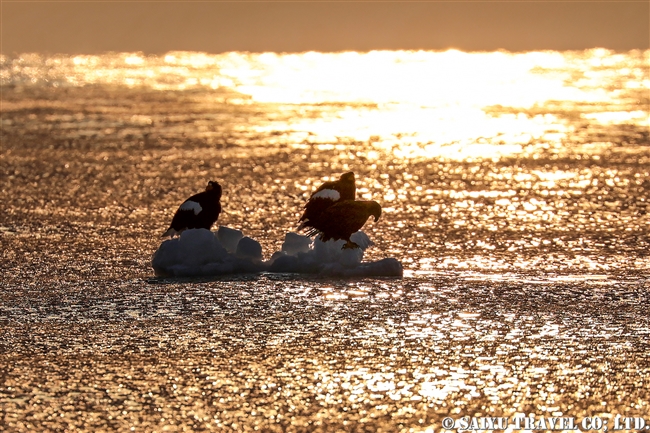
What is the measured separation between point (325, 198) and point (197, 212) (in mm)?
1774

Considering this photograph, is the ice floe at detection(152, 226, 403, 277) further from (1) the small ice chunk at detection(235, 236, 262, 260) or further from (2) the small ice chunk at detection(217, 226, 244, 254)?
(2) the small ice chunk at detection(217, 226, 244, 254)

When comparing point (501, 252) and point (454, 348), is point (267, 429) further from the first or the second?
point (501, 252)

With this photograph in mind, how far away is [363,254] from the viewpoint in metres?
15.1

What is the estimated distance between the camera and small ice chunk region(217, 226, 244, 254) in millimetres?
14906

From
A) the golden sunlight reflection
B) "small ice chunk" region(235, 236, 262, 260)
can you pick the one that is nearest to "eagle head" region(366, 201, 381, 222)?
"small ice chunk" region(235, 236, 262, 260)

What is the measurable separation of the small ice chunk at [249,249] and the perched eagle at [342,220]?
0.81m

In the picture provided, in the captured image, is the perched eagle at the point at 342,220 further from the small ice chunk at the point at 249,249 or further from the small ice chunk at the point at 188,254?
the small ice chunk at the point at 188,254

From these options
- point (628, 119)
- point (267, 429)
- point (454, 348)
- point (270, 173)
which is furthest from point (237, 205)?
point (628, 119)

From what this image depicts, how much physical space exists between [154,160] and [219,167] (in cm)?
194

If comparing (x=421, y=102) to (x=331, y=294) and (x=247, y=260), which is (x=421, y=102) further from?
(x=331, y=294)

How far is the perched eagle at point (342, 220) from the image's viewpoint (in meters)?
14.5

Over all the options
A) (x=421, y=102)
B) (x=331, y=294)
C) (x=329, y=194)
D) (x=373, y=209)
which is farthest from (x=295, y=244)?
(x=421, y=102)

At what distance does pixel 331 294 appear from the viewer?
1330 cm

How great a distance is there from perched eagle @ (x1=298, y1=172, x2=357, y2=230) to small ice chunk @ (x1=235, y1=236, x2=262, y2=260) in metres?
0.65
